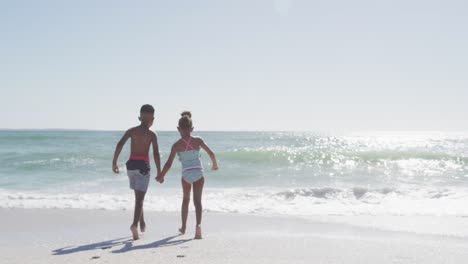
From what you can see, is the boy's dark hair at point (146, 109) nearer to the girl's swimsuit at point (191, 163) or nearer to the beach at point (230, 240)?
the girl's swimsuit at point (191, 163)

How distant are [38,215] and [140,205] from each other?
2.81m

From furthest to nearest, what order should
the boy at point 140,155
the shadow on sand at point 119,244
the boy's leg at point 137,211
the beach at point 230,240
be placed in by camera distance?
1. the boy at point 140,155
2. the boy's leg at point 137,211
3. the shadow on sand at point 119,244
4. the beach at point 230,240

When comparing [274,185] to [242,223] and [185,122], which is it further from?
[185,122]

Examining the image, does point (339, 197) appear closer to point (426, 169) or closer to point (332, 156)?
point (426, 169)

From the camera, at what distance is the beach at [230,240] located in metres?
4.26

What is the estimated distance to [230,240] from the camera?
16.9 feet

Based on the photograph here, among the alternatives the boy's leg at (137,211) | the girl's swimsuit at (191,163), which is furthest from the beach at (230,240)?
the girl's swimsuit at (191,163)

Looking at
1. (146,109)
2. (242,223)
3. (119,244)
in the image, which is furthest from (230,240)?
(146,109)

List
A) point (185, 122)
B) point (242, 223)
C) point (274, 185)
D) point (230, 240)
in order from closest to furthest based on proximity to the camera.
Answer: point (230, 240)
point (185, 122)
point (242, 223)
point (274, 185)

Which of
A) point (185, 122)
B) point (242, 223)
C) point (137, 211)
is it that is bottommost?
point (242, 223)

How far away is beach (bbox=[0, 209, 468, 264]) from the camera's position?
4.26 meters

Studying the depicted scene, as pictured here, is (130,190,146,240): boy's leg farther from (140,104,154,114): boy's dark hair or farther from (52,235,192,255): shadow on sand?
(140,104,154,114): boy's dark hair

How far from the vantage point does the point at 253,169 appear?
17750 millimetres

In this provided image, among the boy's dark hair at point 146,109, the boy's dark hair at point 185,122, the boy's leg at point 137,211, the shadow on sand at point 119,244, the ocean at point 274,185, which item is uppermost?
the boy's dark hair at point 146,109
